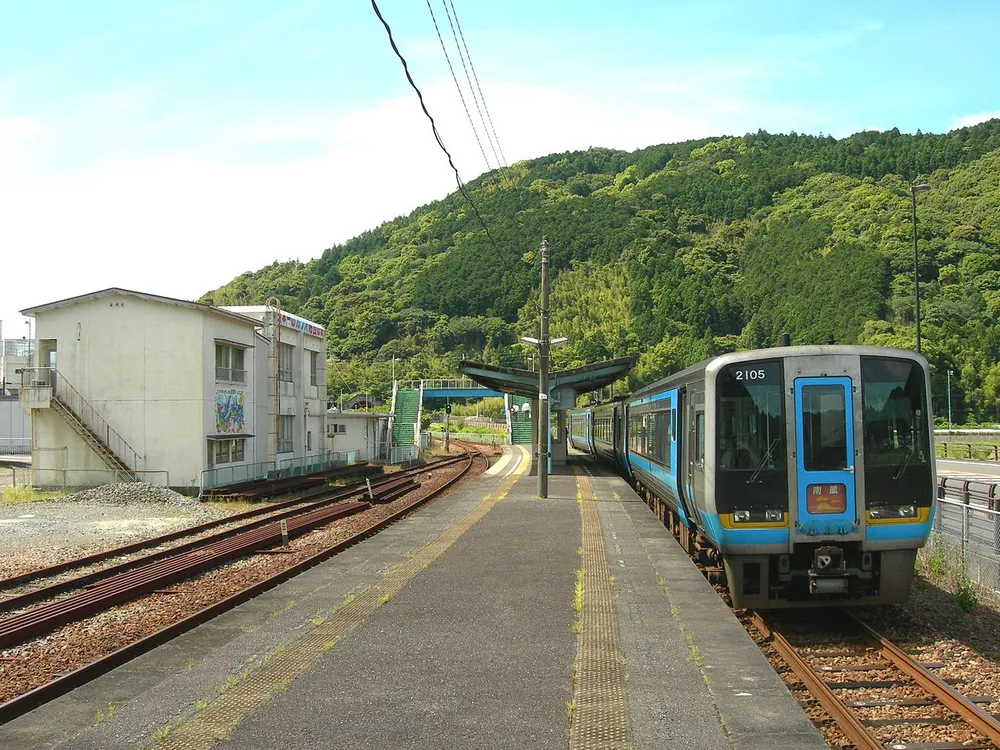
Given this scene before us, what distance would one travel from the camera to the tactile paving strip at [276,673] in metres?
5.86

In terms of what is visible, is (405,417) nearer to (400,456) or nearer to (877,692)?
(400,456)

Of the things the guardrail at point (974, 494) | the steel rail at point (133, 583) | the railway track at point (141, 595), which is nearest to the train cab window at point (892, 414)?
the guardrail at point (974, 494)

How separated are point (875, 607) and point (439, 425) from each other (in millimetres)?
85492

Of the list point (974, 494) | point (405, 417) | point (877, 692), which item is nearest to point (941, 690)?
point (877, 692)

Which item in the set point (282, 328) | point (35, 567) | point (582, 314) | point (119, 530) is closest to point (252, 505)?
point (119, 530)

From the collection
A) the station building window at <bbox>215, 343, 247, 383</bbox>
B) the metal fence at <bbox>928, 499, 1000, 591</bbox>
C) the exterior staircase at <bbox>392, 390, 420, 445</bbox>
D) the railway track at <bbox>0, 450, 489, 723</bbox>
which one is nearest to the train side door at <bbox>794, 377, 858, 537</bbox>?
the metal fence at <bbox>928, 499, 1000, 591</bbox>

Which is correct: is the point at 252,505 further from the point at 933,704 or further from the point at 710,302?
the point at 710,302

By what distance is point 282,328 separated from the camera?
3747 cm

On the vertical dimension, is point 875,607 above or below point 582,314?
below

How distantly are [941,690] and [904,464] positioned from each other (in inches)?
114

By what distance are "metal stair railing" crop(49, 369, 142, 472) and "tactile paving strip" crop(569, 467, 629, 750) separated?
68.5ft

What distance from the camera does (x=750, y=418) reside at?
31.7 ft

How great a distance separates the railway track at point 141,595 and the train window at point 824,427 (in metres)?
6.54

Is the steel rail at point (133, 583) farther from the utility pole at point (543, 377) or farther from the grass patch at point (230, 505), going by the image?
the utility pole at point (543, 377)
